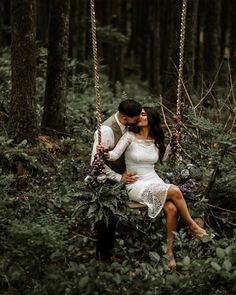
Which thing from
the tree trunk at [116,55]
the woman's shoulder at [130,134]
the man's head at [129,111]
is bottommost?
the tree trunk at [116,55]

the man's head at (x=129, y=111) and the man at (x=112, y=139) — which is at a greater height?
the man's head at (x=129, y=111)

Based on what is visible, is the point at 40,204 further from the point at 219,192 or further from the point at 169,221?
the point at 219,192

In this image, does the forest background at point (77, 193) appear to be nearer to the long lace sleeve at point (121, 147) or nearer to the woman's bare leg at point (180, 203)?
the woman's bare leg at point (180, 203)

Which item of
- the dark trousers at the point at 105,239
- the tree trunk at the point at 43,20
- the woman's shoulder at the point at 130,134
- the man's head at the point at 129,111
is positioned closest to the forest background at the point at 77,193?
the dark trousers at the point at 105,239

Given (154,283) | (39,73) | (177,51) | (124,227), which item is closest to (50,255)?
(154,283)

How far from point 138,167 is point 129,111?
73cm

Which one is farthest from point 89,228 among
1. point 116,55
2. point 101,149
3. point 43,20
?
point 43,20

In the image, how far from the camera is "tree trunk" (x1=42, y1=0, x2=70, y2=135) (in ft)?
35.9

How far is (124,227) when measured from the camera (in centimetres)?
756

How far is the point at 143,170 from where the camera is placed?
22.8 feet

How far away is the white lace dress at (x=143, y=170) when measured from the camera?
6.62m

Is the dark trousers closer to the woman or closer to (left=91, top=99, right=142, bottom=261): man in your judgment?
(left=91, top=99, right=142, bottom=261): man

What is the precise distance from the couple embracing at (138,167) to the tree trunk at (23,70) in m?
2.82

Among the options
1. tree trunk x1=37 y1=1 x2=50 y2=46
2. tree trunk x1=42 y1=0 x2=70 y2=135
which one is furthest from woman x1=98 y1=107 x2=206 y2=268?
tree trunk x1=37 y1=1 x2=50 y2=46
